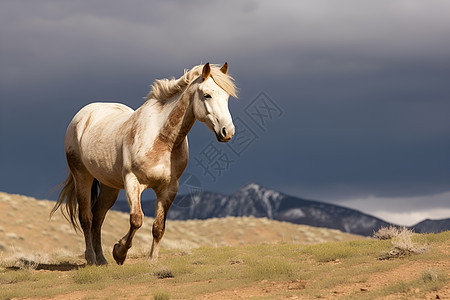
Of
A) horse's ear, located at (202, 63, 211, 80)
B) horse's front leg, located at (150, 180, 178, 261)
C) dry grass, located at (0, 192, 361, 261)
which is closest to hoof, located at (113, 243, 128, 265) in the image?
horse's front leg, located at (150, 180, 178, 261)

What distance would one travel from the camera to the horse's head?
967 cm

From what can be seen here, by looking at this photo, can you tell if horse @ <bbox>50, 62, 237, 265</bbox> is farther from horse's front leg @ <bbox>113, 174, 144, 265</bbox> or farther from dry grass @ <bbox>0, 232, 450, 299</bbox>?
dry grass @ <bbox>0, 232, 450, 299</bbox>

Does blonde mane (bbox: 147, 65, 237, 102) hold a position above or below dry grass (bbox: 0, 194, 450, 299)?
above

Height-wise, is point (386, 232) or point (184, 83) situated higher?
point (184, 83)

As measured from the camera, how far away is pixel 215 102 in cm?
995

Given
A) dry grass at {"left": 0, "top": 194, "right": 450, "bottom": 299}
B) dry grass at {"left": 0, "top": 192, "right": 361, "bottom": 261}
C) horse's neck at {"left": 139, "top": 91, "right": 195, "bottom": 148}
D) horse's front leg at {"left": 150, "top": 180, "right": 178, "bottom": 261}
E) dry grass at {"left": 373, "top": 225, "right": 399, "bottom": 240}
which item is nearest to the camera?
dry grass at {"left": 0, "top": 194, "right": 450, "bottom": 299}

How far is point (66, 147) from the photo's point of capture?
13.6 m

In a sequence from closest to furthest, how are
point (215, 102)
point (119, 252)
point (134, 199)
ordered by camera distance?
point (215, 102)
point (134, 199)
point (119, 252)

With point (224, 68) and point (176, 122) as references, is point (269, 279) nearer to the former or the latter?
point (176, 122)

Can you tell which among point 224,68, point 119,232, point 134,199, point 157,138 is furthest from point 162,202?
point 119,232

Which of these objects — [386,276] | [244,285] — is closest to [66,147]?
[244,285]

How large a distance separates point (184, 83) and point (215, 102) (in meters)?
1.20

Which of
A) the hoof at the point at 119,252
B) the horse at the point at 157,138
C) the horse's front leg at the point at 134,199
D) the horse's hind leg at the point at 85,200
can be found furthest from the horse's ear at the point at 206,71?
the horse's hind leg at the point at 85,200

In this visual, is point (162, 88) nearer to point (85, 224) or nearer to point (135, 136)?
point (135, 136)
